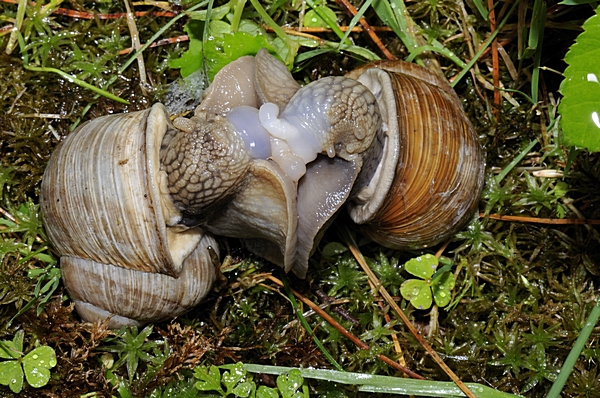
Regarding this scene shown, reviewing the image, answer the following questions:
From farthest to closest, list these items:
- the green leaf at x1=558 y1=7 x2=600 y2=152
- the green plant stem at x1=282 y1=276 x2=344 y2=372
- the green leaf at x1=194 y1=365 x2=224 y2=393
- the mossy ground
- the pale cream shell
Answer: the mossy ground
the green plant stem at x1=282 y1=276 x2=344 y2=372
the green leaf at x1=194 y1=365 x2=224 y2=393
the pale cream shell
the green leaf at x1=558 y1=7 x2=600 y2=152

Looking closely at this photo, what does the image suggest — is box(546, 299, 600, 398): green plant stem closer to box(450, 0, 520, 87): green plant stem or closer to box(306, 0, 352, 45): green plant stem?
box(450, 0, 520, 87): green plant stem

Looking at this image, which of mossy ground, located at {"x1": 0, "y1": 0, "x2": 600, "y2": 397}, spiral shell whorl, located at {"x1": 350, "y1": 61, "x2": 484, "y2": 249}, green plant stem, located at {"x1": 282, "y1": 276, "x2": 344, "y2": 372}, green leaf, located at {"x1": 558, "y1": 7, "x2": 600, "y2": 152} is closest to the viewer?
green leaf, located at {"x1": 558, "y1": 7, "x2": 600, "y2": 152}

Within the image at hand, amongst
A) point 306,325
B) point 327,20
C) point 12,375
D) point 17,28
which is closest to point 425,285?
point 306,325

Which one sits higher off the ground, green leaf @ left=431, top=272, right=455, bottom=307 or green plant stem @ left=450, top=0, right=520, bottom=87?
green plant stem @ left=450, top=0, right=520, bottom=87

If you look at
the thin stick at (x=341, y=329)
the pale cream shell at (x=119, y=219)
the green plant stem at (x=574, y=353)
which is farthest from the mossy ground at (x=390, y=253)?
the pale cream shell at (x=119, y=219)

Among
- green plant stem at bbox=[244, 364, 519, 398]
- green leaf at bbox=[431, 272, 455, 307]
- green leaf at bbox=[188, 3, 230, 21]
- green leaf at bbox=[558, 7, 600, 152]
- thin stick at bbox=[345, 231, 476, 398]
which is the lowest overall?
green plant stem at bbox=[244, 364, 519, 398]

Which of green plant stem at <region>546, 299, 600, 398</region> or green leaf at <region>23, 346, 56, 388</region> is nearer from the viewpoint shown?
green plant stem at <region>546, 299, 600, 398</region>

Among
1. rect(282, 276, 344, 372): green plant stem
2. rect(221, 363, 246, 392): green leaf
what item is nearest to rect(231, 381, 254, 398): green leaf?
rect(221, 363, 246, 392): green leaf
